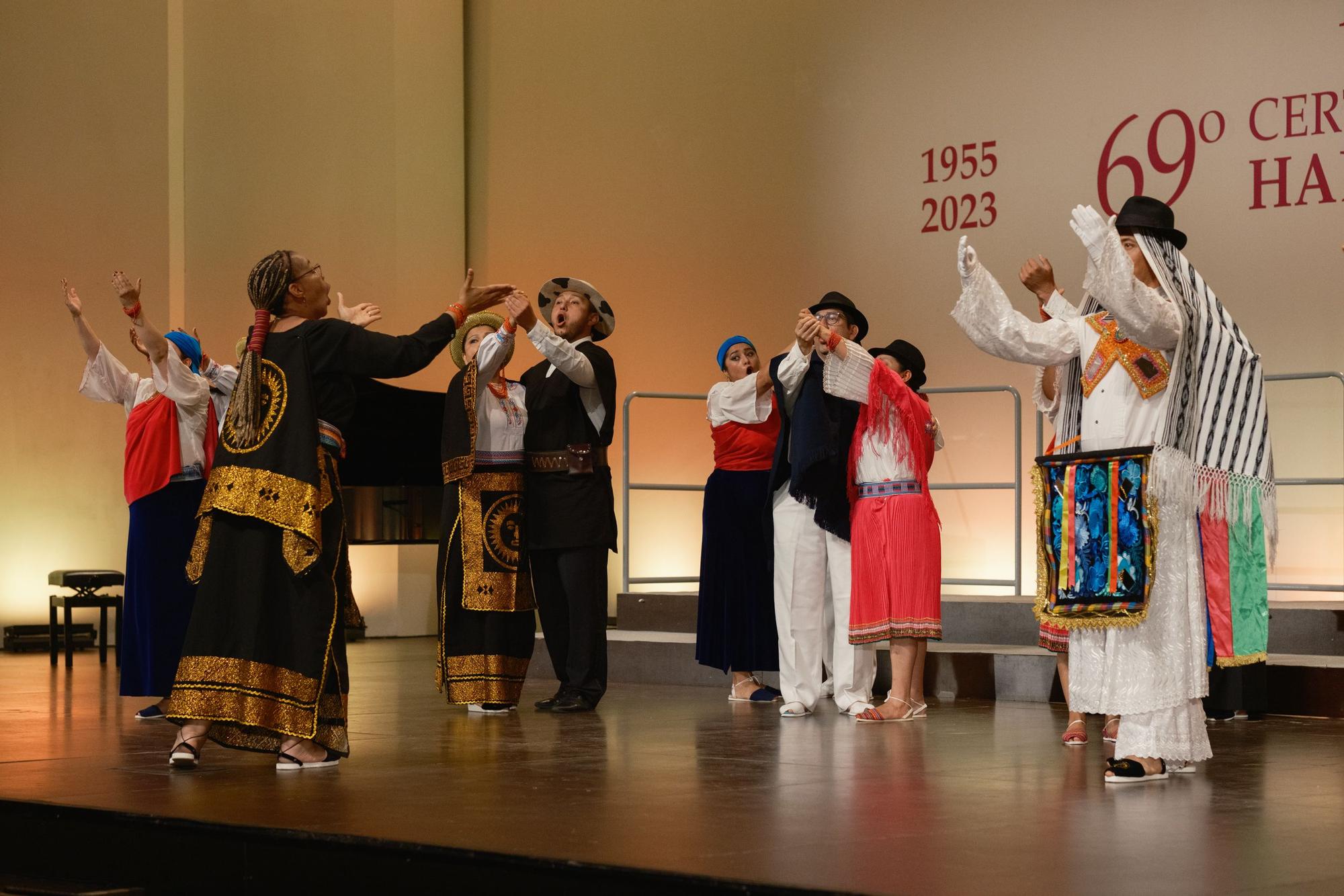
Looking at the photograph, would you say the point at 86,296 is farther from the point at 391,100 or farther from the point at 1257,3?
the point at 1257,3

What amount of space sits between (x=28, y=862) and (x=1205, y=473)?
2.87 metres

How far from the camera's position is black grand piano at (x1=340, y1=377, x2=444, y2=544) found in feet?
30.1

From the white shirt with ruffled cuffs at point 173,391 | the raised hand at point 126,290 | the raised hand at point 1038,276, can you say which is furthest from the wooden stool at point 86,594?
the raised hand at point 1038,276

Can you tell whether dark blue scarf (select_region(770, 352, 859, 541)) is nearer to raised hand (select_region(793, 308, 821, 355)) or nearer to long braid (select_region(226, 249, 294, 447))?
raised hand (select_region(793, 308, 821, 355))

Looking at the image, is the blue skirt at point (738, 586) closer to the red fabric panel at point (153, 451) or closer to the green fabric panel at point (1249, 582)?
the red fabric panel at point (153, 451)

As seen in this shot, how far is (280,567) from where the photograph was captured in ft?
13.2

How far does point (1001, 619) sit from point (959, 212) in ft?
9.47

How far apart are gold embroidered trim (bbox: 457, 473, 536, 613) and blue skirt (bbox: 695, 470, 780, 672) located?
907 millimetres

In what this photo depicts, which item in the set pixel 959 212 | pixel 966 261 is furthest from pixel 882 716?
pixel 959 212

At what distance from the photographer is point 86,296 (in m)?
9.54

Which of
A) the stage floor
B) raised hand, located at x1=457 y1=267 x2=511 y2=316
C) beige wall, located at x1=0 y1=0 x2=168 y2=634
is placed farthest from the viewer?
beige wall, located at x1=0 y1=0 x2=168 y2=634

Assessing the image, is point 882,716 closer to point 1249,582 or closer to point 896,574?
point 896,574

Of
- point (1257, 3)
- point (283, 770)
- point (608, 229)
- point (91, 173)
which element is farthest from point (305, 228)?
point (283, 770)

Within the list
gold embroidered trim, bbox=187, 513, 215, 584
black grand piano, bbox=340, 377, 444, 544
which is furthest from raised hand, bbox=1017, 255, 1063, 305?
black grand piano, bbox=340, 377, 444, 544
